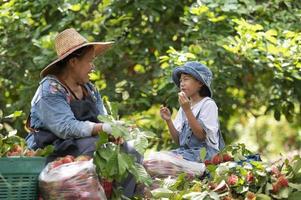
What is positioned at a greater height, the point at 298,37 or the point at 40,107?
the point at 40,107

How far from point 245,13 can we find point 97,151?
10.5 ft

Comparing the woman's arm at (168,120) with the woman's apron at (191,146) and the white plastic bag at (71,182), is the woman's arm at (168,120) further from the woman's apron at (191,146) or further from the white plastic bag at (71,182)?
the white plastic bag at (71,182)

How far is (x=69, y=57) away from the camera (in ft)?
16.7

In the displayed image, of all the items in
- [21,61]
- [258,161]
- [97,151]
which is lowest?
[21,61]

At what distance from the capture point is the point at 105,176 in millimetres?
4344

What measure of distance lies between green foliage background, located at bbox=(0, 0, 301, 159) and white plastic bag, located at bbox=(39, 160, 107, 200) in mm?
2532

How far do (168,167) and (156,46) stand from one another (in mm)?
2659

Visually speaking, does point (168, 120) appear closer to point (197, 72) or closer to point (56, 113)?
point (197, 72)

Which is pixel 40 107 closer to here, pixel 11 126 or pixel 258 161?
pixel 258 161

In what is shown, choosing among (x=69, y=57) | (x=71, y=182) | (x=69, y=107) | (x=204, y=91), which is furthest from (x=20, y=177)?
(x=204, y=91)

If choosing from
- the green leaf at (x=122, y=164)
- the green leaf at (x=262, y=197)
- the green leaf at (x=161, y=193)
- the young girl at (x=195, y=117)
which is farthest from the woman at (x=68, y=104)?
the green leaf at (x=262, y=197)

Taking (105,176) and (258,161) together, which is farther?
(258,161)

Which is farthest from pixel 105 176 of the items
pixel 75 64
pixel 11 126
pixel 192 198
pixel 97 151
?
pixel 11 126

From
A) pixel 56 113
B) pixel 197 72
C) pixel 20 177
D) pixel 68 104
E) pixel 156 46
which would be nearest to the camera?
pixel 20 177
